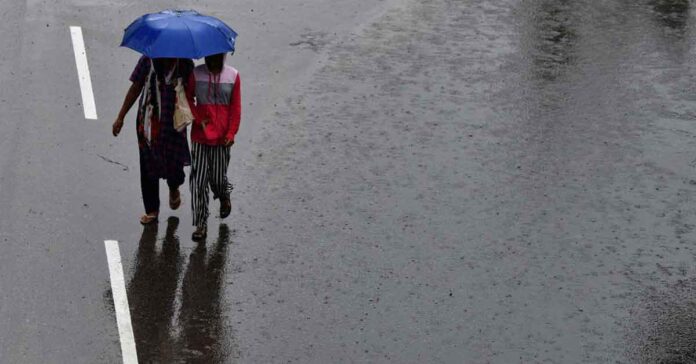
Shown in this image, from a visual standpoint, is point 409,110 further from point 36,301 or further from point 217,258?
point 36,301

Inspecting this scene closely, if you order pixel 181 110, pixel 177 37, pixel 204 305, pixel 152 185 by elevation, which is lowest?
pixel 204 305

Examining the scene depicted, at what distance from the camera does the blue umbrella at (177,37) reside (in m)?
10.2

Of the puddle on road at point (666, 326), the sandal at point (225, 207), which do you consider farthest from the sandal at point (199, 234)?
the puddle on road at point (666, 326)

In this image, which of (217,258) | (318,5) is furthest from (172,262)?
(318,5)

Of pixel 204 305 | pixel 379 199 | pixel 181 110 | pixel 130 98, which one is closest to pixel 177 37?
pixel 181 110

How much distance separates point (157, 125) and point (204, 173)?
0.55 m

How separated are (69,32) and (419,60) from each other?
3943 mm

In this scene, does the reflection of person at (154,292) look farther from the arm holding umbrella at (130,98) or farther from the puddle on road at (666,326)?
the puddle on road at (666,326)

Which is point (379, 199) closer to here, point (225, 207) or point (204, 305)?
point (225, 207)

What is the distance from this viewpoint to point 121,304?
9852 millimetres

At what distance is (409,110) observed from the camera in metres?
13.7

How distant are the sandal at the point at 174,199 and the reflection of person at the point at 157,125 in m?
0.21

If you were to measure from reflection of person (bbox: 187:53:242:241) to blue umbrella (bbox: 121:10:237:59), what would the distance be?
0.73ft

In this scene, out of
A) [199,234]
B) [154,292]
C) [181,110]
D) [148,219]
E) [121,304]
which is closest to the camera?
[121,304]
